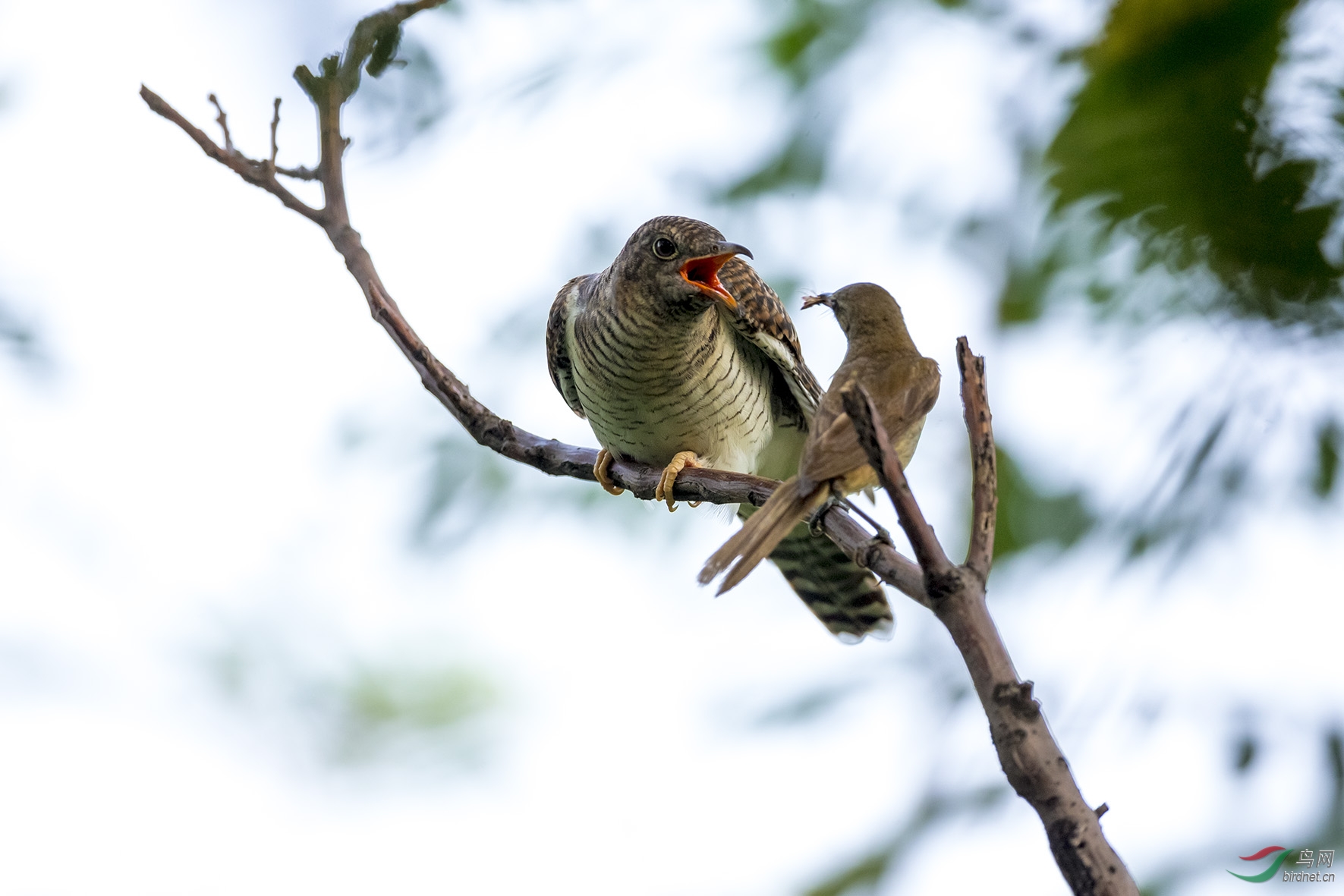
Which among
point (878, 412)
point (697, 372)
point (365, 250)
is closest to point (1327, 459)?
point (878, 412)

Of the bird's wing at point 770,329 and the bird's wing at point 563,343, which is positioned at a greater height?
the bird's wing at point 563,343

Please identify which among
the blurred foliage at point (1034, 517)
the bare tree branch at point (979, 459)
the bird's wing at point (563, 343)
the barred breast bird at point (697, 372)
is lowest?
the bare tree branch at point (979, 459)

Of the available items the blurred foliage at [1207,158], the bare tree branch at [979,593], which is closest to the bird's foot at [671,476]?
the bare tree branch at [979,593]

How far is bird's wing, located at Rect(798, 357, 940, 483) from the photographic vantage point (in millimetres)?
1327

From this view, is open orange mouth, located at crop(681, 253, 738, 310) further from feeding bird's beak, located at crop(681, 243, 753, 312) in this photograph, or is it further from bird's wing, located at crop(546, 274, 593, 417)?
bird's wing, located at crop(546, 274, 593, 417)

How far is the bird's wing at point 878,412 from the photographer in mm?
1327

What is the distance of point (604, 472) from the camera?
2.82 meters

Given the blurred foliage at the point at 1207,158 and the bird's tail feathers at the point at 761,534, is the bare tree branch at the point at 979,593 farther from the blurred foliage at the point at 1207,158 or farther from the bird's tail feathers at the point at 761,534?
the blurred foliage at the point at 1207,158

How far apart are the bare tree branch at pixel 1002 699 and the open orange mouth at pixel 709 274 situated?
5.36ft

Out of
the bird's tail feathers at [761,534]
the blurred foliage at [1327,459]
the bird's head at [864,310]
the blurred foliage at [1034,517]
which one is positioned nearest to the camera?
the bird's tail feathers at [761,534]

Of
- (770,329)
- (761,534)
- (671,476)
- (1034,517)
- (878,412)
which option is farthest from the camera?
(770,329)

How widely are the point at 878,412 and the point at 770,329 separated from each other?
167 centimetres

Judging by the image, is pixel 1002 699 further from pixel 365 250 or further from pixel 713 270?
pixel 713 270

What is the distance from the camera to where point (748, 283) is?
312 centimetres
